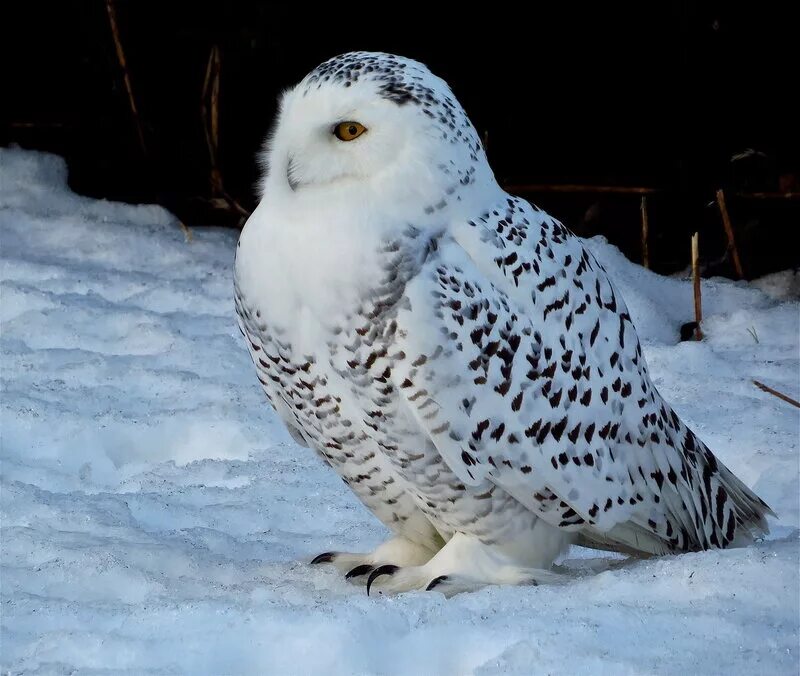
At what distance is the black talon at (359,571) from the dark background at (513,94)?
307 cm

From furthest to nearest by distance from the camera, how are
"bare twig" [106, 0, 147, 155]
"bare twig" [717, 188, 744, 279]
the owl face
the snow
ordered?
1. "bare twig" [106, 0, 147, 155]
2. "bare twig" [717, 188, 744, 279]
3. the owl face
4. the snow

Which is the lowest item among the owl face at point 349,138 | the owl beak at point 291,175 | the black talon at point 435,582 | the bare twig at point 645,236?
the bare twig at point 645,236

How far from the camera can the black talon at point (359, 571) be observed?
304cm

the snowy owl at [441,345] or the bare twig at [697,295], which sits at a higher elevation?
the snowy owl at [441,345]

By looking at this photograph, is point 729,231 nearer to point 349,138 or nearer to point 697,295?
point 697,295

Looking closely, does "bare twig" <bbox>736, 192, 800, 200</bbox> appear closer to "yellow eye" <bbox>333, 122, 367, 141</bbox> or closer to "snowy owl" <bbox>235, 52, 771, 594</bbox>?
"snowy owl" <bbox>235, 52, 771, 594</bbox>

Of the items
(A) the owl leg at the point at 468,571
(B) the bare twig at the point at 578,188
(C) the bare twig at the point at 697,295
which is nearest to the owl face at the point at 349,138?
(A) the owl leg at the point at 468,571

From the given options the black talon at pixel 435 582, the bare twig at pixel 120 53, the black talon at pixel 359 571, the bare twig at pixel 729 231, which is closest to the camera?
the black talon at pixel 435 582

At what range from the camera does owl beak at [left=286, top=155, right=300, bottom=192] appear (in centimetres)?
272

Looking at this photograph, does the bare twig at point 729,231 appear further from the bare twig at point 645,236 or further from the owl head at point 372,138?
the owl head at point 372,138

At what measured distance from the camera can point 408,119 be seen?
2.65 meters

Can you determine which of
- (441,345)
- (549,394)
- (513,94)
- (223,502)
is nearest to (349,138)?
(441,345)

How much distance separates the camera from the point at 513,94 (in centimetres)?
602

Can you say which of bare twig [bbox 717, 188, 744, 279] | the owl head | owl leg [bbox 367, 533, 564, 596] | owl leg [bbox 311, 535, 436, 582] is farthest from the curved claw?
bare twig [bbox 717, 188, 744, 279]
